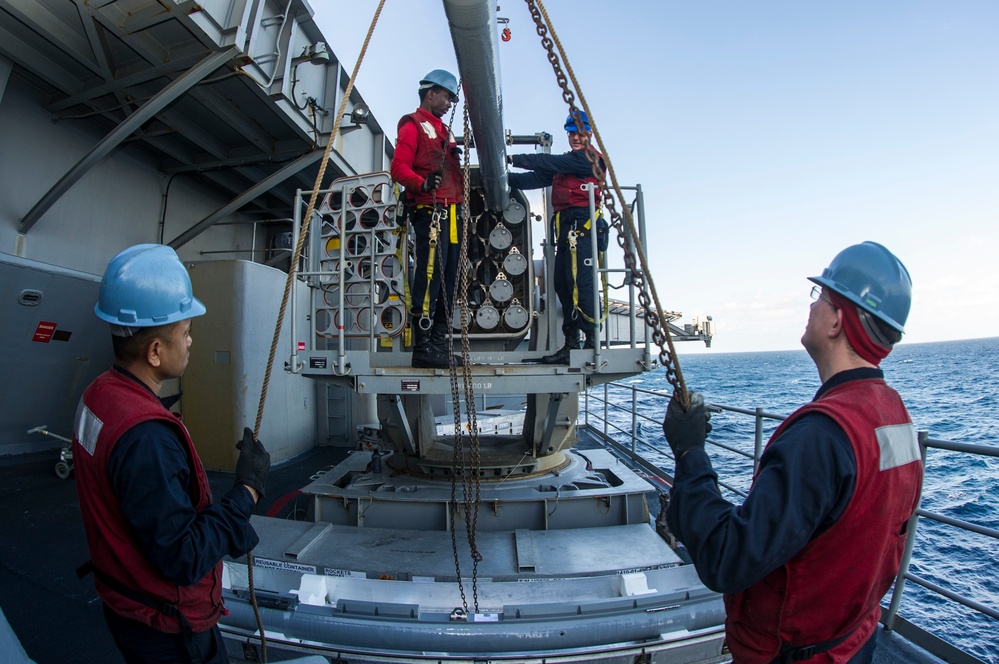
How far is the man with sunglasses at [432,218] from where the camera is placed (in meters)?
4.21

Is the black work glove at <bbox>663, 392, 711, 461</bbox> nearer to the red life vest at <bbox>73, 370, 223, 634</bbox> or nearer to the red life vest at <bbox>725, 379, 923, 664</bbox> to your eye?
the red life vest at <bbox>725, 379, 923, 664</bbox>

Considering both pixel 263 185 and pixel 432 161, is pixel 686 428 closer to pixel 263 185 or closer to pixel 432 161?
pixel 432 161

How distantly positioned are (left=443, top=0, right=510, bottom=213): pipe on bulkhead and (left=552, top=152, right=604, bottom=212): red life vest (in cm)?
76

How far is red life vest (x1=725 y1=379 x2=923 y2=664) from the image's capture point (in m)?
1.23

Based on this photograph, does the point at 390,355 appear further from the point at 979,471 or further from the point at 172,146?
the point at 979,471

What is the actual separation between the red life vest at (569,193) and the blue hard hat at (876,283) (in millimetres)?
3084

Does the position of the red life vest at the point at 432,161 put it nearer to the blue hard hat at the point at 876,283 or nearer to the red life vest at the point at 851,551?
the blue hard hat at the point at 876,283

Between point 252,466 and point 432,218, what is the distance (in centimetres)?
285

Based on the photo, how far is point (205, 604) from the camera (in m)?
1.51

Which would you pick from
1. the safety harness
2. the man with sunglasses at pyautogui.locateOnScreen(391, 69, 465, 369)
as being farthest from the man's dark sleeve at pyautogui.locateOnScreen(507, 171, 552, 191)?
the man with sunglasses at pyautogui.locateOnScreen(391, 69, 465, 369)

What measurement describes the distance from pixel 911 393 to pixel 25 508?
118 ft

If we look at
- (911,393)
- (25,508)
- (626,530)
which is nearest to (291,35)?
(25,508)

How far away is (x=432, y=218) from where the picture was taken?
4.21 meters

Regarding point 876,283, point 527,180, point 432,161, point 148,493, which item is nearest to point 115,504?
point 148,493
